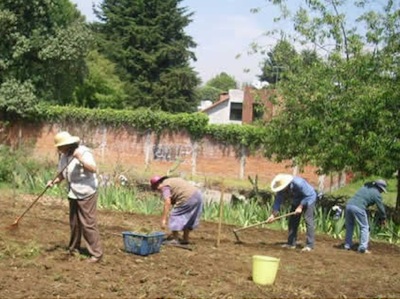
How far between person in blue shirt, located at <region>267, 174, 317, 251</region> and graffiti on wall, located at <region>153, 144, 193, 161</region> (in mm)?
20191

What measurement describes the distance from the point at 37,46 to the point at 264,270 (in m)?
26.6

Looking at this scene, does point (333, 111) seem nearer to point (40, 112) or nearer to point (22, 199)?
point (22, 199)

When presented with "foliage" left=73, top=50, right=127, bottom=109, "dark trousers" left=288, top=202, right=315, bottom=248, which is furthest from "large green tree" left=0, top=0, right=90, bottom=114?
"dark trousers" left=288, top=202, right=315, bottom=248

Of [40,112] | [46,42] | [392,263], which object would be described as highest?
[46,42]

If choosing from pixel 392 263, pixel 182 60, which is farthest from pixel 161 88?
pixel 392 263

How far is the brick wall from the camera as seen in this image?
29734mm

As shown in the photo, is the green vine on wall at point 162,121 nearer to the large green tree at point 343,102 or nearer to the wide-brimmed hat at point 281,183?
the large green tree at point 343,102

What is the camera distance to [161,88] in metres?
45.2

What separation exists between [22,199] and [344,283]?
343 inches

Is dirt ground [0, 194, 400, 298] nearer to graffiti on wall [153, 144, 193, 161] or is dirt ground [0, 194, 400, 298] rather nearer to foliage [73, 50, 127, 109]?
graffiti on wall [153, 144, 193, 161]

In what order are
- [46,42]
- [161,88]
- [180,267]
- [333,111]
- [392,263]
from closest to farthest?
[180,267] < [392,263] < [333,111] < [46,42] < [161,88]

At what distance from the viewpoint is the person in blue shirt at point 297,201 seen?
10.4 metres

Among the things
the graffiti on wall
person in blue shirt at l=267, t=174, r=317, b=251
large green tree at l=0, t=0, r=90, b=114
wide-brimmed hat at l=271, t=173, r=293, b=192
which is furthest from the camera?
large green tree at l=0, t=0, r=90, b=114

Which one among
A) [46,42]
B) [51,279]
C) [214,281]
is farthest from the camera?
[46,42]
